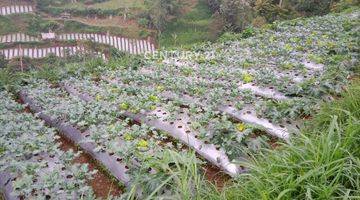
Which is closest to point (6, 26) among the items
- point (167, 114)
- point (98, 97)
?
point (98, 97)

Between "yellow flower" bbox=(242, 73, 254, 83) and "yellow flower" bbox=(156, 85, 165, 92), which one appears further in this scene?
"yellow flower" bbox=(156, 85, 165, 92)

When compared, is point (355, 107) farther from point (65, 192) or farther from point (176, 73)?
point (176, 73)

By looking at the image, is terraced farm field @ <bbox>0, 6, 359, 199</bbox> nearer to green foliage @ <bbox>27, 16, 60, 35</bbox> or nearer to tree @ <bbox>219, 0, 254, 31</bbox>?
tree @ <bbox>219, 0, 254, 31</bbox>

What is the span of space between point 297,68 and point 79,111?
316 cm

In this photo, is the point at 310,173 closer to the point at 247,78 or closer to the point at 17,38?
the point at 247,78

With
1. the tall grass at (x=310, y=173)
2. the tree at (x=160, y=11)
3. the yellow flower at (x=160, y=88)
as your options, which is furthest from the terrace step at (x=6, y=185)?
the tree at (x=160, y=11)

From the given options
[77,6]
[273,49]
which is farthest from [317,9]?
[77,6]

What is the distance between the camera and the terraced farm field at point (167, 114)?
8.89 feet

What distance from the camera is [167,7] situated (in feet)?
120

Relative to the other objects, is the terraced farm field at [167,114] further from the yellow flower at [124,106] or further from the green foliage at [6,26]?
the green foliage at [6,26]

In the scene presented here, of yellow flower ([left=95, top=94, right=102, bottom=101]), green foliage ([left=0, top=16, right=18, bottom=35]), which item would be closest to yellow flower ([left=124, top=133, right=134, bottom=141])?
yellow flower ([left=95, top=94, right=102, bottom=101])

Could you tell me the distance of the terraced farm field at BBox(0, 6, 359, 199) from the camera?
8.89 feet

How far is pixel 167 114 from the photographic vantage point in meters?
3.92

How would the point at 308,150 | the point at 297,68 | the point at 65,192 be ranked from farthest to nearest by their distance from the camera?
the point at 297,68 < the point at 65,192 < the point at 308,150
